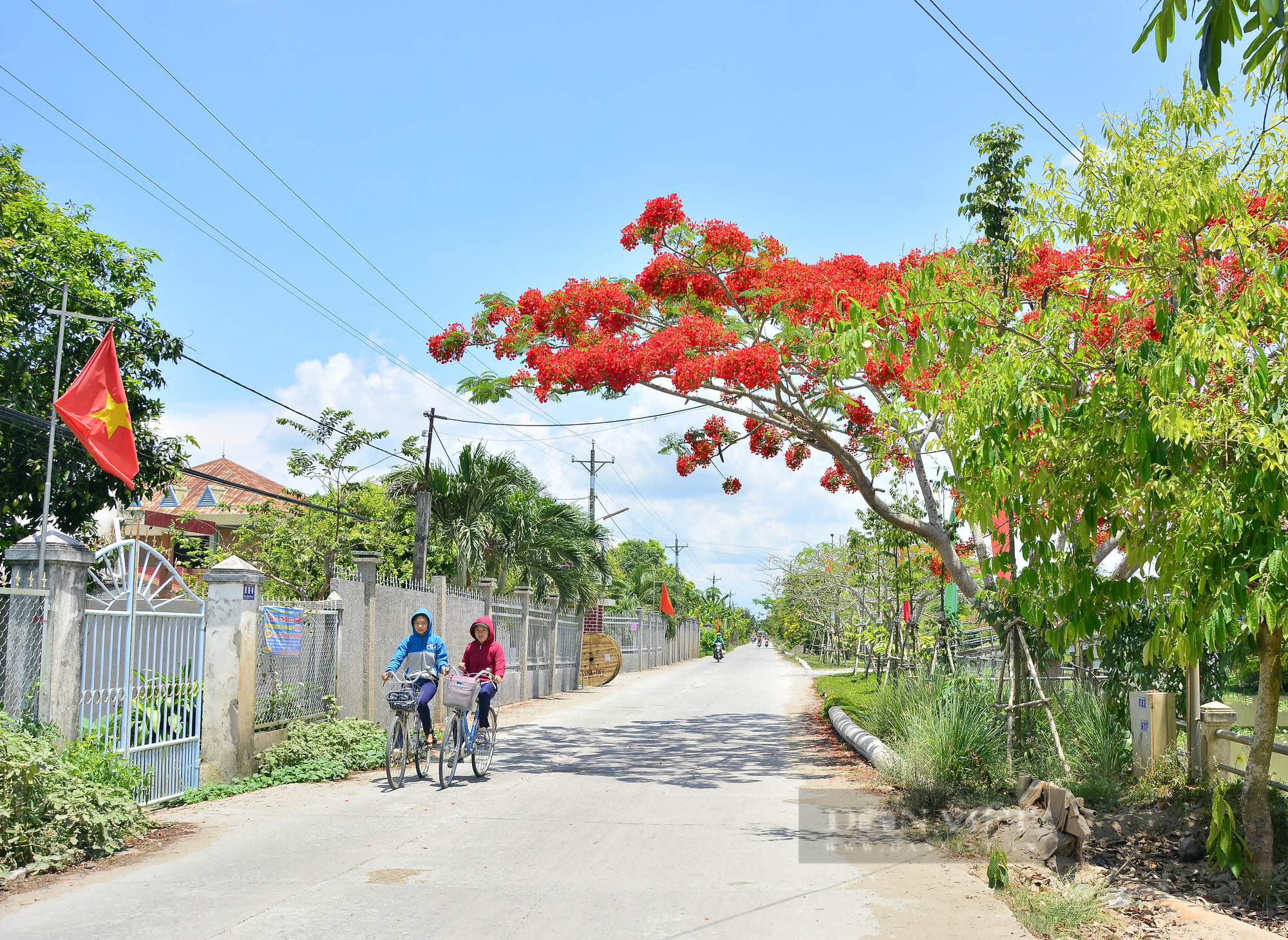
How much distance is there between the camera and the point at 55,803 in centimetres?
667

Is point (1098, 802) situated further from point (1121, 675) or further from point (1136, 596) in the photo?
point (1136, 596)

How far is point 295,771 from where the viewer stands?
10422mm

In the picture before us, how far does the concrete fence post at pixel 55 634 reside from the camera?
7180 mm

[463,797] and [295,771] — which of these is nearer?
[463,797]

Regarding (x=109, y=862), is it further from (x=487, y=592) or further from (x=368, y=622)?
(x=487, y=592)

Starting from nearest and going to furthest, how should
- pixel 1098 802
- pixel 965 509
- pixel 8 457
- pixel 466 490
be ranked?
1. pixel 965 509
2. pixel 1098 802
3. pixel 8 457
4. pixel 466 490

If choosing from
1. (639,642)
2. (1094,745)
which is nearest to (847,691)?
(1094,745)

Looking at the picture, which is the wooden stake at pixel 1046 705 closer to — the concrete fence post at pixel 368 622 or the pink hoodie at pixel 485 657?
the pink hoodie at pixel 485 657

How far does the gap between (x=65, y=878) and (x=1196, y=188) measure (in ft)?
26.9

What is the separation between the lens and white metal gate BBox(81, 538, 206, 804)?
793 cm

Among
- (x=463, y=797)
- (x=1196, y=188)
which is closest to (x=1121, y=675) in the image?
(x=1196, y=188)

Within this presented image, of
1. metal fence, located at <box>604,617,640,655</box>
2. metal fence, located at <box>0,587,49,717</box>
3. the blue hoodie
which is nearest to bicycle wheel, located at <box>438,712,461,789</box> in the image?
the blue hoodie

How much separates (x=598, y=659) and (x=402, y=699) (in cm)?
1932

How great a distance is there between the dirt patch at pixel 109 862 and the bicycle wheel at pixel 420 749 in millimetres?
2810
